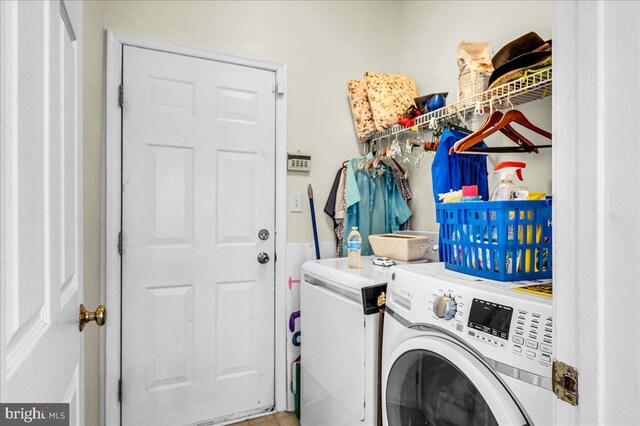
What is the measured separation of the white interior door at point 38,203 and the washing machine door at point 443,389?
84 cm

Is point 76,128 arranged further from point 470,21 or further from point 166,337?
point 470,21

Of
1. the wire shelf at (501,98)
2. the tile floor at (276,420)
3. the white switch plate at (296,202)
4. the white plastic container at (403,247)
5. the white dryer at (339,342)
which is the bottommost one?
the tile floor at (276,420)

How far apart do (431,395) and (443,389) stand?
7cm

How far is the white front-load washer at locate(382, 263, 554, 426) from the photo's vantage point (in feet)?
2.34

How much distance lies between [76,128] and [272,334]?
157cm

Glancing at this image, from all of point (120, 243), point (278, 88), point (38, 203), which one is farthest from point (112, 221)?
point (38, 203)

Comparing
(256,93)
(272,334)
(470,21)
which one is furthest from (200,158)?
(470,21)

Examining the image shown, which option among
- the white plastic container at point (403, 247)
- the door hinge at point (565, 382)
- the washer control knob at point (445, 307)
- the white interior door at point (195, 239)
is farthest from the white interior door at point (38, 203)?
the white plastic container at point (403, 247)

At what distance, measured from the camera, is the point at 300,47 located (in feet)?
7.00

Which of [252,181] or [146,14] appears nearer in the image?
[146,14]

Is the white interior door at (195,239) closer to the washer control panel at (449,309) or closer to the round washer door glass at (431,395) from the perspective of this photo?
the round washer door glass at (431,395)

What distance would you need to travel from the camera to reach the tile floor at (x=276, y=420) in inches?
74.8

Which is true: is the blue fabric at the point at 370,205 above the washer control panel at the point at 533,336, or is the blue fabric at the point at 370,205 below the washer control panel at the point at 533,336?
above

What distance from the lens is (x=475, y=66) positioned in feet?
5.10
